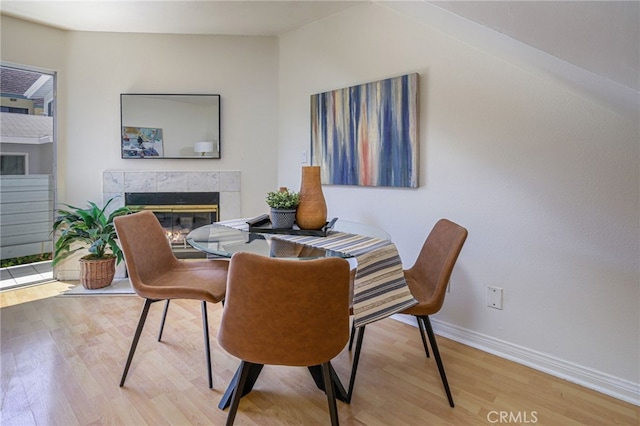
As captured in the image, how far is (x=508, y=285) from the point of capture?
2061mm

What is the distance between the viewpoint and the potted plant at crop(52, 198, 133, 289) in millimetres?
3068

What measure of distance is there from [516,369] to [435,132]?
1457 mm

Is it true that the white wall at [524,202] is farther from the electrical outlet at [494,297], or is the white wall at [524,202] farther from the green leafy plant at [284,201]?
the green leafy plant at [284,201]

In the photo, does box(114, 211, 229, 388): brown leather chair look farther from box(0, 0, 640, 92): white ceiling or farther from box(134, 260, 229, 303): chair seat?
box(0, 0, 640, 92): white ceiling

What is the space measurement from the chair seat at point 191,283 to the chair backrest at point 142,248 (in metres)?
0.03

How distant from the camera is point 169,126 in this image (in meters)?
3.54

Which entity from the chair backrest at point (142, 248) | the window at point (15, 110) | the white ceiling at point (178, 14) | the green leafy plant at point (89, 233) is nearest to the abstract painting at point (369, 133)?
the white ceiling at point (178, 14)

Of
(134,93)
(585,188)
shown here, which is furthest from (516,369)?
(134,93)

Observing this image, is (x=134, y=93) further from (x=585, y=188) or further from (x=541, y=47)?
(x=585, y=188)

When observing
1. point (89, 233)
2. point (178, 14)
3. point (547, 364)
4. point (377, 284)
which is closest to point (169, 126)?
point (178, 14)

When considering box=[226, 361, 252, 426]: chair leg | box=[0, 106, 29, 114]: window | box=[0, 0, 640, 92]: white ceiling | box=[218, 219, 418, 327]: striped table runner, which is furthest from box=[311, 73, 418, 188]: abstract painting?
box=[0, 106, 29, 114]: window

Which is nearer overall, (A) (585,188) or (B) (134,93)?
(A) (585,188)

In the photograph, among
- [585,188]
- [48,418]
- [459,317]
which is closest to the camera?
[48,418]

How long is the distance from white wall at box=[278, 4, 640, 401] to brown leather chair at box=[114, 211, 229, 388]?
1.31 metres
